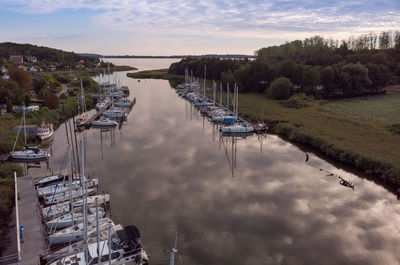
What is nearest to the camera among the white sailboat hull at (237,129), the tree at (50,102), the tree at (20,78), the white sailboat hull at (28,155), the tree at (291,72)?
the white sailboat hull at (28,155)

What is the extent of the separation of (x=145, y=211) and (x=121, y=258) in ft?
22.6

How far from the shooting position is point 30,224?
1944cm

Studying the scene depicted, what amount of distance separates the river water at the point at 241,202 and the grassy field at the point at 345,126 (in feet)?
6.83

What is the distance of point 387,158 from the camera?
3139 cm

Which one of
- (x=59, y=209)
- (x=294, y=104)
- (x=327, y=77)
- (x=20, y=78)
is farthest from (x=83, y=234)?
(x=327, y=77)

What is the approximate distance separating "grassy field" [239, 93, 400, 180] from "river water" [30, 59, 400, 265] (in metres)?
2.08

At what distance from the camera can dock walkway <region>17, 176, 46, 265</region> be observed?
16609mm

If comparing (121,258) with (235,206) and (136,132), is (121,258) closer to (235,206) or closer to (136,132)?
(235,206)

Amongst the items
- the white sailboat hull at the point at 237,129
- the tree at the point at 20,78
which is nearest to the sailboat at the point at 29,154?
the white sailboat hull at the point at 237,129

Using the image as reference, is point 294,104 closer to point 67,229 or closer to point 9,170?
point 9,170

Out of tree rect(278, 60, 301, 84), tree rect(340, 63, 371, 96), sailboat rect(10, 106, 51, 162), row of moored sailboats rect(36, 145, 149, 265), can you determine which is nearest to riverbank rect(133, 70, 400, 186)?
tree rect(340, 63, 371, 96)

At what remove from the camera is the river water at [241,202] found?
19281 millimetres

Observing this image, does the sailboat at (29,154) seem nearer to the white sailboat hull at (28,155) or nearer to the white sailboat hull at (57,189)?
the white sailboat hull at (28,155)

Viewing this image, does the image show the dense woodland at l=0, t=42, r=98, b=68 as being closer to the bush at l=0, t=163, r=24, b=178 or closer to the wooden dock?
the wooden dock
